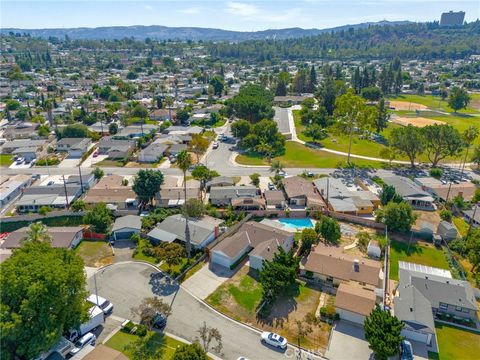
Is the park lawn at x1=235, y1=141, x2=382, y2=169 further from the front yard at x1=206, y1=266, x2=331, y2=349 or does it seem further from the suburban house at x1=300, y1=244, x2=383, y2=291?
the front yard at x1=206, y1=266, x2=331, y2=349

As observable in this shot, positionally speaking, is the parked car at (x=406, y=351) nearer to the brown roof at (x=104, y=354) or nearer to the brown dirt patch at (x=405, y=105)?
the brown roof at (x=104, y=354)

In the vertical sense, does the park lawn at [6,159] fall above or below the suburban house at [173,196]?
below

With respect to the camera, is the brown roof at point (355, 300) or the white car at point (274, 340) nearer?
the white car at point (274, 340)

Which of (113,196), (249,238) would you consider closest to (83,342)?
(249,238)

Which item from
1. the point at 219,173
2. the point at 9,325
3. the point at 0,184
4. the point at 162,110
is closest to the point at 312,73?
the point at 162,110

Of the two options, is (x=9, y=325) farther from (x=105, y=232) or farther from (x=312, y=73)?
(x=312, y=73)

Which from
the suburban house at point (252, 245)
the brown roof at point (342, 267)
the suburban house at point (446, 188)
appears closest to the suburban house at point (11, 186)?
the suburban house at point (252, 245)
